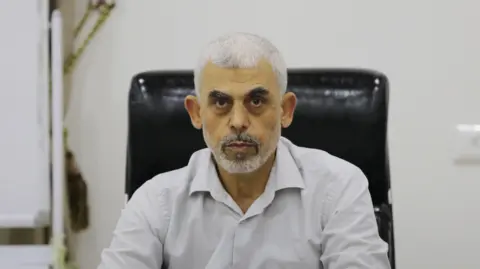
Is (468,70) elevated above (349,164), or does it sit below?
above

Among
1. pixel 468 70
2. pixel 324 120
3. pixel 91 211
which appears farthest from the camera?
pixel 91 211

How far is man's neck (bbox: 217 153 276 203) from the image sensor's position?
1.23 m

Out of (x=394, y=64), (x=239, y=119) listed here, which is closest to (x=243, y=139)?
(x=239, y=119)

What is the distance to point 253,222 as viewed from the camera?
1.19 m

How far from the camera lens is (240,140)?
3.70ft

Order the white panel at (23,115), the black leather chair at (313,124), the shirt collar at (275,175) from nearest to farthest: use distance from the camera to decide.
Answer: the shirt collar at (275,175)
the black leather chair at (313,124)
the white panel at (23,115)

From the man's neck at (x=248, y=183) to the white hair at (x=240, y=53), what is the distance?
19 centimetres

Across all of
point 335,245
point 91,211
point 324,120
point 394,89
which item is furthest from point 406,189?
point 91,211

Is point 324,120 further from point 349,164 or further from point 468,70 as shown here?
point 468,70

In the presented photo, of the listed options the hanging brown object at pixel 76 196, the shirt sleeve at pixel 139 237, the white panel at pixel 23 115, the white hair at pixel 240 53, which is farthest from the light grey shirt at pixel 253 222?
the hanging brown object at pixel 76 196

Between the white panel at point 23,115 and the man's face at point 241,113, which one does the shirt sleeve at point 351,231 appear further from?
the white panel at point 23,115

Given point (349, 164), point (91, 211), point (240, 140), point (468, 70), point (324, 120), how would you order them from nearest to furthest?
point (240, 140) → point (349, 164) → point (324, 120) → point (468, 70) → point (91, 211)

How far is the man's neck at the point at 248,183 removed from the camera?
123 centimetres

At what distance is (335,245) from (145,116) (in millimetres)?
481
